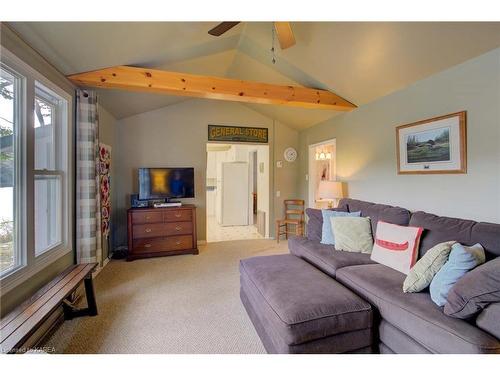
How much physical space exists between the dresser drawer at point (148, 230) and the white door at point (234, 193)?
271 centimetres

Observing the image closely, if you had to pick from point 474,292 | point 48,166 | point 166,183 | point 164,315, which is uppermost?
point 48,166

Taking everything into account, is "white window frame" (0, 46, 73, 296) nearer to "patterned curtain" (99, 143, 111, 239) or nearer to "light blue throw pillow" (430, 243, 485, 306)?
"patterned curtain" (99, 143, 111, 239)

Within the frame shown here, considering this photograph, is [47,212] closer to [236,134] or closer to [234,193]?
[236,134]

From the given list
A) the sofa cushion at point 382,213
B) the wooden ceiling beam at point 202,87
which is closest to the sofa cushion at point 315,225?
the sofa cushion at point 382,213

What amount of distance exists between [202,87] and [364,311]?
2.85m

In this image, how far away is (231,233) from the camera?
5844 mm

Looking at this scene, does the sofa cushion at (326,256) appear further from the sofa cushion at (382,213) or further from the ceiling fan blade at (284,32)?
→ the ceiling fan blade at (284,32)

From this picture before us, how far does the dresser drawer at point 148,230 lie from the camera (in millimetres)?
3877

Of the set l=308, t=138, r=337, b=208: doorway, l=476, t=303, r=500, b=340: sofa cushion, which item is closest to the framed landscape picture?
l=476, t=303, r=500, b=340: sofa cushion

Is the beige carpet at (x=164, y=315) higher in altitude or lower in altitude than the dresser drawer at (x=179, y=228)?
lower

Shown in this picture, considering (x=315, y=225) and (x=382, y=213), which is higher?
(x=382, y=213)

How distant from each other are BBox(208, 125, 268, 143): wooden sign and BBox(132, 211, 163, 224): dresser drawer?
5.89 ft

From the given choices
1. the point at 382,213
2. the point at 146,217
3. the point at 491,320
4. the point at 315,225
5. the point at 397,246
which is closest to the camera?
the point at 491,320

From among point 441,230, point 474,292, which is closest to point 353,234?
point 441,230
